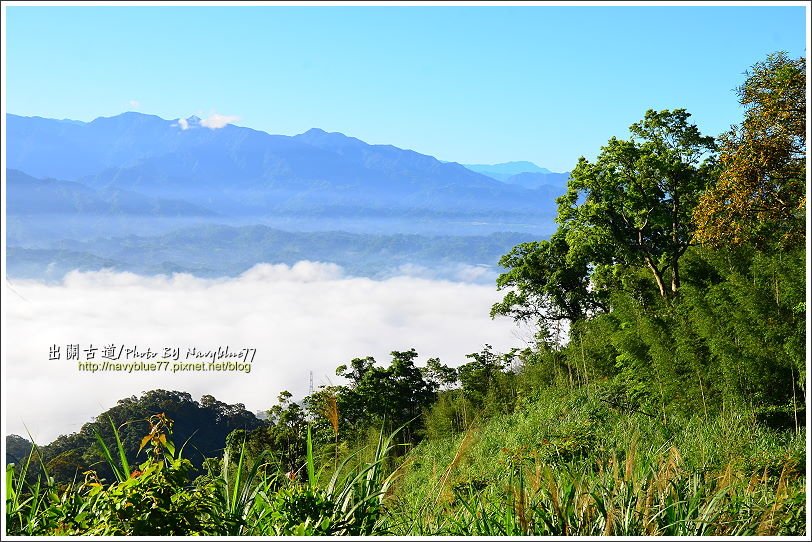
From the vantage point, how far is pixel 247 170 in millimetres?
68625

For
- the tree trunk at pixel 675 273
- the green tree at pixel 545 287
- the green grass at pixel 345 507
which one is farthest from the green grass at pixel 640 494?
the green tree at pixel 545 287

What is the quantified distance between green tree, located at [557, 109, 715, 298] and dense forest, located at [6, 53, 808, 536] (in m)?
0.04

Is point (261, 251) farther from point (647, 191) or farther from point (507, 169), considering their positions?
point (647, 191)

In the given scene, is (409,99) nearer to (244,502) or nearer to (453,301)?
(244,502)

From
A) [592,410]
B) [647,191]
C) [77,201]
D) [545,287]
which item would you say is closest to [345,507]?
→ [592,410]

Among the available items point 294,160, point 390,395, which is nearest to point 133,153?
point 294,160

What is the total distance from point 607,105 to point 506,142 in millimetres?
5304

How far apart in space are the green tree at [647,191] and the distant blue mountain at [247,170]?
48.4 metres

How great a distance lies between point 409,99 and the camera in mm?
Answer: 8031

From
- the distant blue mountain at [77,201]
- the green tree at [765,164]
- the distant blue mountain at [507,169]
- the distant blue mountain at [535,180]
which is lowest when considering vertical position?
the green tree at [765,164]

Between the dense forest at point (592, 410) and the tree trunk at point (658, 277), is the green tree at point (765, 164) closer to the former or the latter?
the dense forest at point (592, 410)

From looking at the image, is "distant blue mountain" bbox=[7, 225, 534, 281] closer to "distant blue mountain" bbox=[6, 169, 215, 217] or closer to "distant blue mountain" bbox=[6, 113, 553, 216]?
"distant blue mountain" bbox=[6, 169, 215, 217]

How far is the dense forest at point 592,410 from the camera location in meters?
2.53

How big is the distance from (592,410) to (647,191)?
20.3 feet
